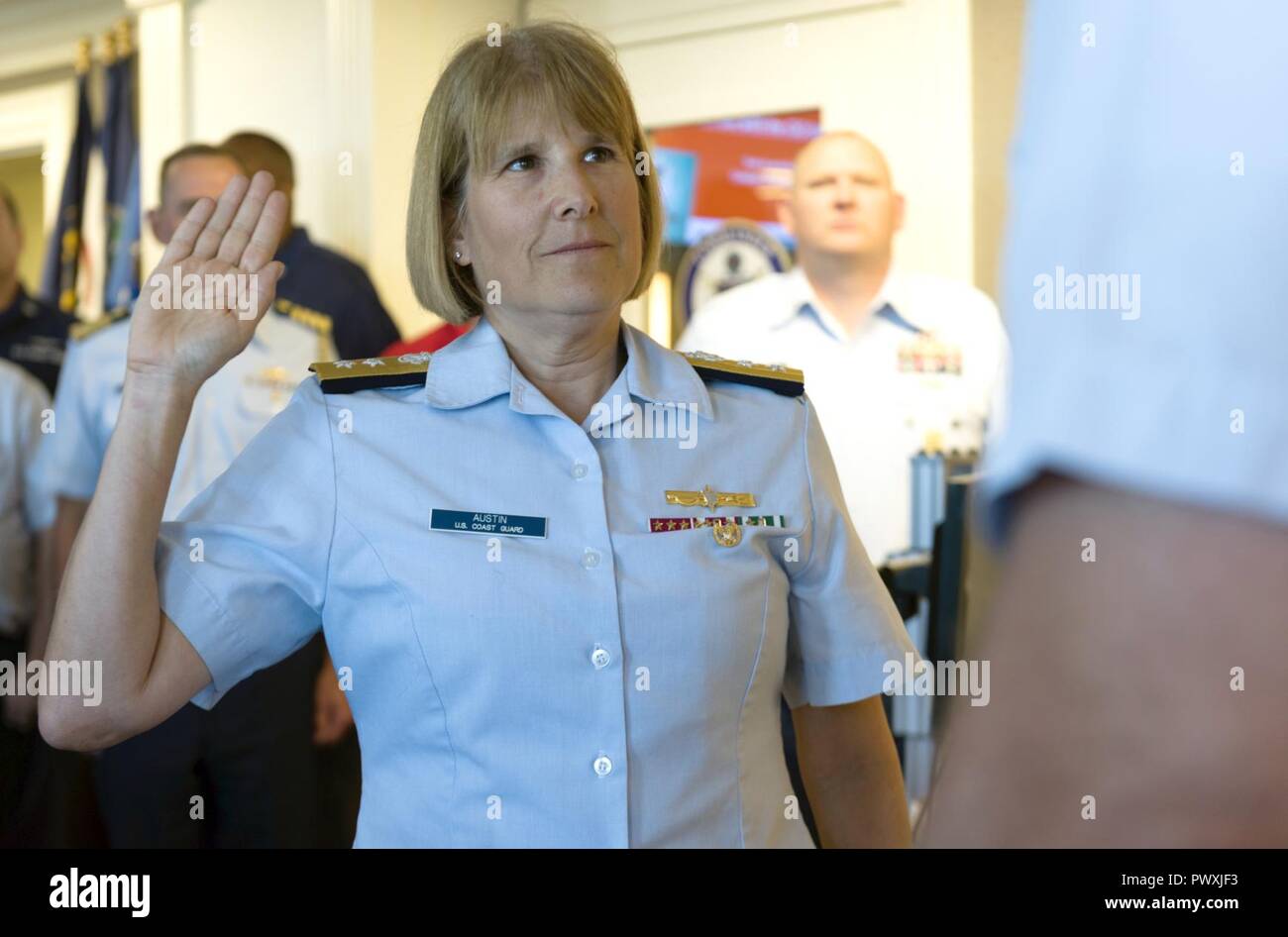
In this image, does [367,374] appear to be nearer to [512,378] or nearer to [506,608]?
[512,378]

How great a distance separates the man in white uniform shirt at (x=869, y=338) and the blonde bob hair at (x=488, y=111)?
5.47ft

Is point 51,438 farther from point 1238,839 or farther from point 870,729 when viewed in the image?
Result: point 1238,839

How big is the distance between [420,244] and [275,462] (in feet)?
0.99

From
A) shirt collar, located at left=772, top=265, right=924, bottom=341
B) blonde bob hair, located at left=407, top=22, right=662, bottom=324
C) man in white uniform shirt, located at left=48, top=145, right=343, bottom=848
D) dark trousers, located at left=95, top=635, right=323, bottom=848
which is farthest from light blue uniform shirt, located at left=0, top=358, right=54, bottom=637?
blonde bob hair, located at left=407, top=22, right=662, bottom=324

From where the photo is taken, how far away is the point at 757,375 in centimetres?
135

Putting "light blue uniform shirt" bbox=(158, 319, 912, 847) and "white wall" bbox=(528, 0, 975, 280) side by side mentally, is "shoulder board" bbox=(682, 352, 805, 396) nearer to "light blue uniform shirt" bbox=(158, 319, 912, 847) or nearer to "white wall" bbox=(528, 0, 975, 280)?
"light blue uniform shirt" bbox=(158, 319, 912, 847)

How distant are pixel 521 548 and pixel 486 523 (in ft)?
0.13

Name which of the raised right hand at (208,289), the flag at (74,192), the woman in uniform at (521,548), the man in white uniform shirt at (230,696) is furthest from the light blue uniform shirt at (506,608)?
the flag at (74,192)

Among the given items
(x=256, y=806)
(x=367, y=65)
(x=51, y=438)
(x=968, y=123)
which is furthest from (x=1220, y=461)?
(x=367, y=65)

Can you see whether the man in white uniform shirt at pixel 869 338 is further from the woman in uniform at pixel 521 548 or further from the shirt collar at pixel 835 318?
the woman in uniform at pixel 521 548

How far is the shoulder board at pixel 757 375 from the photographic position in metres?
1.34

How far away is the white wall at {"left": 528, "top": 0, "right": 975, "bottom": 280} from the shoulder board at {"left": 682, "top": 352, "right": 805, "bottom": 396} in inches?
74.6

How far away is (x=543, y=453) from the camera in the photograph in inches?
48.5

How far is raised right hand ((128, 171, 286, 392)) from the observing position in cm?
112
